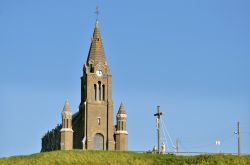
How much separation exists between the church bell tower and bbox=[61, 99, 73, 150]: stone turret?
1.77 metres

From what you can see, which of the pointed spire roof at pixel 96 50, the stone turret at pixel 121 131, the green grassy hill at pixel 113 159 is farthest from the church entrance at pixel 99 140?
the green grassy hill at pixel 113 159

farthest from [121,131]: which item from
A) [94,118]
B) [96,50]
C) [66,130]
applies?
[96,50]

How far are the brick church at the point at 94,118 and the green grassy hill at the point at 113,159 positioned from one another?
31503mm

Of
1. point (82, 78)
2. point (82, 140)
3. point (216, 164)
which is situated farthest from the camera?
point (82, 78)

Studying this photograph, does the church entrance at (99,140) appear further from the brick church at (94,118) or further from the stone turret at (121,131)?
the stone turret at (121,131)

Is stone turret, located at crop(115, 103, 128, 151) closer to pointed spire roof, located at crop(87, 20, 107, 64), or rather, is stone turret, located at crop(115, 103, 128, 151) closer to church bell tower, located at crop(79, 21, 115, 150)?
church bell tower, located at crop(79, 21, 115, 150)

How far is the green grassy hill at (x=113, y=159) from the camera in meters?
62.2

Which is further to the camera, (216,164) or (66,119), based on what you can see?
(66,119)

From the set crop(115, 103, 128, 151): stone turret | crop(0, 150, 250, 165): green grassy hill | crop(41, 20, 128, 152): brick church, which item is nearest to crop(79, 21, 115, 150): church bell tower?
crop(41, 20, 128, 152): brick church

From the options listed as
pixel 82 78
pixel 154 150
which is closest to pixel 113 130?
pixel 82 78

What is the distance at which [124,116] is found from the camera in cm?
9925

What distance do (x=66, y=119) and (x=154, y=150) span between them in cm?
2800

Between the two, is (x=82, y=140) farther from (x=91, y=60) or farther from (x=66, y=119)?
(x=91, y=60)

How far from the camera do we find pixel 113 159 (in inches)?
2489
